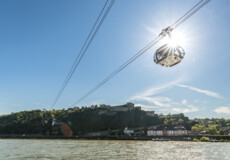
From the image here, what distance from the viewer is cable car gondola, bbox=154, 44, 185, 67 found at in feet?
20.4

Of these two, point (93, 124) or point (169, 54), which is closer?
point (169, 54)

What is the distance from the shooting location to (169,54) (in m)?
6.26

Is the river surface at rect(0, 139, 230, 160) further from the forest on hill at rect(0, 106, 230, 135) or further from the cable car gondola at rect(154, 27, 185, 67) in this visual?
the forest on hill at rect(0, 106, 230, 135)

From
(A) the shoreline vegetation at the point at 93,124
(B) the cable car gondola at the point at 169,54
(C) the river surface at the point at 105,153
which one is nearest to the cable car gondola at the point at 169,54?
(B) the cable car gondola at the point at 169,54

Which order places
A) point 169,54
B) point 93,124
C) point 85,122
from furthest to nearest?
1. point 85,122
2. point 93,124
3. point 169,54

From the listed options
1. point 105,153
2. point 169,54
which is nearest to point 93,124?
point 105,153

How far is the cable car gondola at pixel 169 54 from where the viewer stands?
6.23 m

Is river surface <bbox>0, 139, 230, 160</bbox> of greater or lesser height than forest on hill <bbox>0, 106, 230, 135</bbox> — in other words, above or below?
below

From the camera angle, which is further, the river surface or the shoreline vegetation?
the shoreline vegetation

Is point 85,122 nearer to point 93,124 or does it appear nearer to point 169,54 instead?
point 93,124

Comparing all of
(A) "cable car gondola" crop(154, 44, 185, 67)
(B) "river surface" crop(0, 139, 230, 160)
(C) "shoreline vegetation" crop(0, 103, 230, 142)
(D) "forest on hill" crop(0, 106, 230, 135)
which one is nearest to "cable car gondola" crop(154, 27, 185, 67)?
(A) "cable car gondola" crop(154, 44, 185, 67)

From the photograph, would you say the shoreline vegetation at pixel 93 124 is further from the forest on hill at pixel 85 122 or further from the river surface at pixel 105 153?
the river surface at pixel 105 153

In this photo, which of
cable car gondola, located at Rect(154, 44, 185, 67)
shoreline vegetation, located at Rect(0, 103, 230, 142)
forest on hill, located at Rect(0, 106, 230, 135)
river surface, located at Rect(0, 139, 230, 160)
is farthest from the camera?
forest on hill, located at Rect(0, 106, 230, 135)

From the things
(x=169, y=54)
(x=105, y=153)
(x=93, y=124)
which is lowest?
(x=105, y=153)
